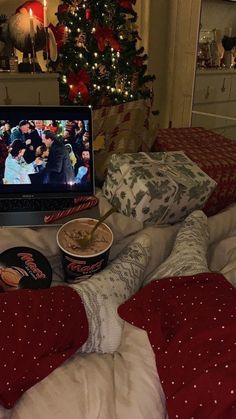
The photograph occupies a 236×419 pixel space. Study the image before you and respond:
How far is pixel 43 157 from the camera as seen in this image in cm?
125

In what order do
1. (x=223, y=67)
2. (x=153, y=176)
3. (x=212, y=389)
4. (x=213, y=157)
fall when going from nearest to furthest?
(x=212, y=389) < (x=153, y=176) < (x=213, y=157) < (x=223, y=67)

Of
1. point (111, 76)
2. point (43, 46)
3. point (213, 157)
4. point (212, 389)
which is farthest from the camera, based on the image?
point (43, 46)

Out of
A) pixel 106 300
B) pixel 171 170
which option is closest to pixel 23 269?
pixel 106 300

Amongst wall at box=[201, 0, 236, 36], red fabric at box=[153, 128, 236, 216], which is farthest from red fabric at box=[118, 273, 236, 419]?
wall at box=[201, 0, 236, 36]

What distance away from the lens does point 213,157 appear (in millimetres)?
1657

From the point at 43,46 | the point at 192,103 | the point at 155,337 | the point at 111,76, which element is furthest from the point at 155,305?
the point at 192,103

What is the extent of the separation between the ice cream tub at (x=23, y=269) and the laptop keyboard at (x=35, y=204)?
A: 10.1 inches

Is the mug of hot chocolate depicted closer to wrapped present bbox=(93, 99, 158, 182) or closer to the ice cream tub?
the ice cream tub

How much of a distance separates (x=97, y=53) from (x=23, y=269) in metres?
1.42

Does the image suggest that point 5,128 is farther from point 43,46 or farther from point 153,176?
point 43,46

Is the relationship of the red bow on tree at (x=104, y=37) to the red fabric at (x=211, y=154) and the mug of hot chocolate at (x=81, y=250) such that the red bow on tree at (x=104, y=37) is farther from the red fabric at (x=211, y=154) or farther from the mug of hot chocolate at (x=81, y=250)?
the mug of hot chocolate at (x=81, y=250)

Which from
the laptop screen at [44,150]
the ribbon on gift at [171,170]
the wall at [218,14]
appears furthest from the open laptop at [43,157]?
the wall at [218,14]

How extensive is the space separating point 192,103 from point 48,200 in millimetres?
2264

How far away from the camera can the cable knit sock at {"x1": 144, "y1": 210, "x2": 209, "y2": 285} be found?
84 cm
